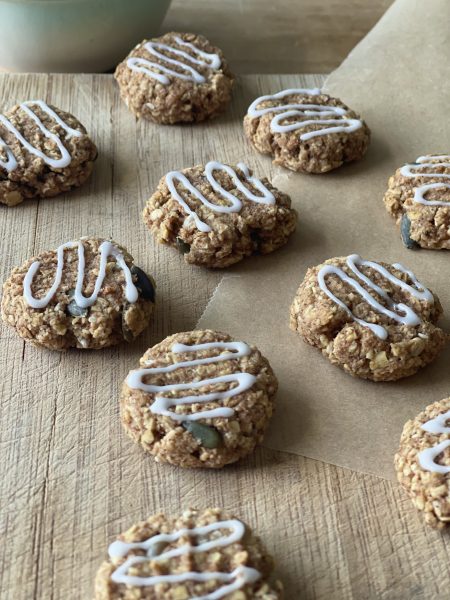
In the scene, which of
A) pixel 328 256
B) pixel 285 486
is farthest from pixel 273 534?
pixel 328 256

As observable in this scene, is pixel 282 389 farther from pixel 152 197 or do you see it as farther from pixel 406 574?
pixel 152 197

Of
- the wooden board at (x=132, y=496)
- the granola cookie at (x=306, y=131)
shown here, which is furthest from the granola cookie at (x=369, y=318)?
the granola cookie at (x=306, y=131)

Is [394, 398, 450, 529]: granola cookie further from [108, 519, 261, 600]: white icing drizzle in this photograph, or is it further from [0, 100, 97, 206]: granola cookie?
[0, 100, 97, 206]: granola cookie

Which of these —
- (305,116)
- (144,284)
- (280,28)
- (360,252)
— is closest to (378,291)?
(360,252)

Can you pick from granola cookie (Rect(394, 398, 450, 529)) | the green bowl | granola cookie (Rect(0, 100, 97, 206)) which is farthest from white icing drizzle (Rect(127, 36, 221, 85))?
granola cookie (Rect(394, 398, 450, 529))

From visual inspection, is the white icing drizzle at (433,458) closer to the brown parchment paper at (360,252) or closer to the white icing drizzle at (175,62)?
the brown parchment paper at (360,252)
